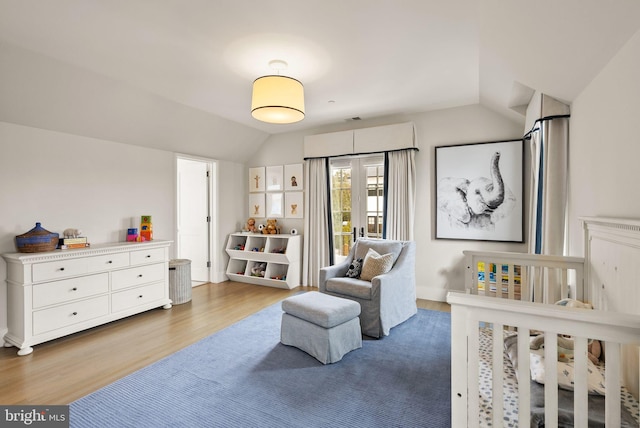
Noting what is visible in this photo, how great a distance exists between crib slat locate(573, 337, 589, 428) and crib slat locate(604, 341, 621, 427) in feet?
0.16

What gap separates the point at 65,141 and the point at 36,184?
54 centimetres

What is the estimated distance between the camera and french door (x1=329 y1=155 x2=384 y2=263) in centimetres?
443

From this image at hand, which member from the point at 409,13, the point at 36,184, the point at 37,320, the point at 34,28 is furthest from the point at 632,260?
the point at 36,184

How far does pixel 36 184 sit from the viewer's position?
9.99ft

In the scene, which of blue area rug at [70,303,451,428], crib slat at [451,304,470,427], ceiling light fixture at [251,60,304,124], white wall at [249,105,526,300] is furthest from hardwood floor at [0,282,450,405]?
crib slat at [451,304,470,427]

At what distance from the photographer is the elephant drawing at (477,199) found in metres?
3.61

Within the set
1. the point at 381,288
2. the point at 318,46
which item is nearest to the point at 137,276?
the point at 381,288

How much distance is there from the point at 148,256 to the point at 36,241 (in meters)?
1.02

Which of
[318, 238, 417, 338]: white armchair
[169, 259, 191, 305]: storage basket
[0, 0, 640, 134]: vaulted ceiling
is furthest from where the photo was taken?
[169, 259, 191, 305]: storage basket

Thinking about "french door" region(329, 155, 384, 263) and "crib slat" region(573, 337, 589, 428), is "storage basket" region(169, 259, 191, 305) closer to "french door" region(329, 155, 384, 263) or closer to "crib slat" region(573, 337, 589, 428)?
"french door" region(329, 155, 384, 263)

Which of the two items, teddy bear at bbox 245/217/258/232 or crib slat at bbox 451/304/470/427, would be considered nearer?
crib slat at bbox 451/304/470/427

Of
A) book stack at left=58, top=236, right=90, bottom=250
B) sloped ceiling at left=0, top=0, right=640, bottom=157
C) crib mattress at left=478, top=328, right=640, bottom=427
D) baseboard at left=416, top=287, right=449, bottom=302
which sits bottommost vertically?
baseboard at left=416, top=287, right=449, bottom=302

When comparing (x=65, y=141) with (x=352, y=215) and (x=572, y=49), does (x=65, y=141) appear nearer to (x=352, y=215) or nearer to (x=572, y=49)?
→ (x=352, y=215)

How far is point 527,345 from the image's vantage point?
986 millimetres
